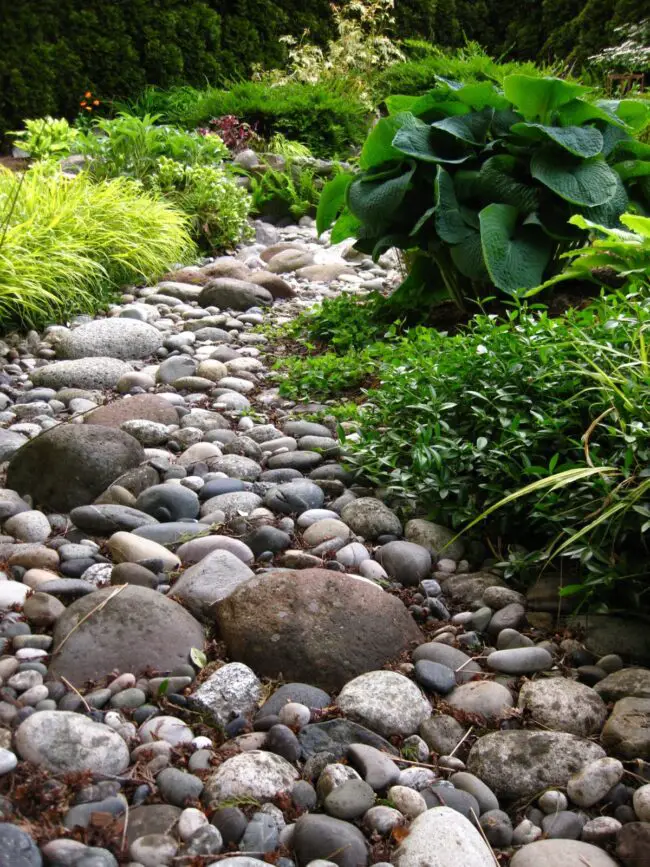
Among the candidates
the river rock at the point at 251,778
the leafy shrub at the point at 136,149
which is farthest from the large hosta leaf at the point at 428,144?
the leafy shrub at the point at 136,149

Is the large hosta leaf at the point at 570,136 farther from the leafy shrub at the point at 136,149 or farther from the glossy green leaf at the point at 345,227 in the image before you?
the leafy shrub at the point at 136,149

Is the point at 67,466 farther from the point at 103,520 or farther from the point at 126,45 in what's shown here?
the point at 126,45

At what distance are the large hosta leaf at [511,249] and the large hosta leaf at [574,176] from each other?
21cm

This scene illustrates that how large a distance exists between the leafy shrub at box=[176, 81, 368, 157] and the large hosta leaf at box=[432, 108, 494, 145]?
4.90m

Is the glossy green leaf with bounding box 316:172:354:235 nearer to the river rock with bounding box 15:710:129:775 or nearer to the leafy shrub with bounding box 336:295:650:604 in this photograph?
the leafy shrub with bounding box 336:295:650:604

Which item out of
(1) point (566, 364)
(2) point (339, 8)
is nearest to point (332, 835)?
(1) point (566, 364)

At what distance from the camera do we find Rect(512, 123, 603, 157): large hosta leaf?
3527 millimetres

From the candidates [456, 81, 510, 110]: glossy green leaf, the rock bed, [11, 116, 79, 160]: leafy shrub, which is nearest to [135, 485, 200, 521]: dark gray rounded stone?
the rock bed

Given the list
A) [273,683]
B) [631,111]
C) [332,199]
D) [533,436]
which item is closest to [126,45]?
[332,199]

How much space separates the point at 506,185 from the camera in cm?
374

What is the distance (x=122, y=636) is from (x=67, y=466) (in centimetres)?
97

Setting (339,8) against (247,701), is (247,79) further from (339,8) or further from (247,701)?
(247,701)

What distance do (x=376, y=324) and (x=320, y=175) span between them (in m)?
4.10

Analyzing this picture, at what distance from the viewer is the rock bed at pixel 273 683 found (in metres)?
1.46
